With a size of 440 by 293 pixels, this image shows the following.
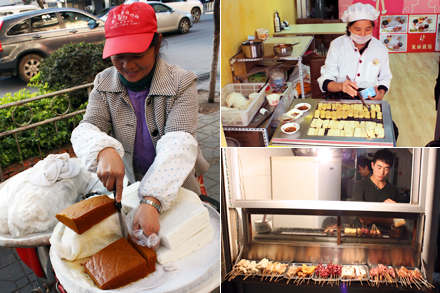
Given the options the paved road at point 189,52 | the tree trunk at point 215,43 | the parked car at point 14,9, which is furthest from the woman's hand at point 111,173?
the parked car at point 14,9

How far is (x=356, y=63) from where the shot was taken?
256 cm

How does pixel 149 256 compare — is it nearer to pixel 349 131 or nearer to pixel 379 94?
pixel 349 131

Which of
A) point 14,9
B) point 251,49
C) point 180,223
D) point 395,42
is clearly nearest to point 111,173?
point 180,223

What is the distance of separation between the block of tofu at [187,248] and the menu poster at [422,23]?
1.70 metres

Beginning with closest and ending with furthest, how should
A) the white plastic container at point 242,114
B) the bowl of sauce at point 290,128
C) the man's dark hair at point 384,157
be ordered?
the man's dark hair at point 384,157 < the bowl of sauce at point 290,128 < the white plastic container at point 242,114

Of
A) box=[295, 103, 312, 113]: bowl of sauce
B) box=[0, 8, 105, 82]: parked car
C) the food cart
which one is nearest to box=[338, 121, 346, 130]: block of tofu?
box=[295, 103, 312, 113]: bowl of sauce

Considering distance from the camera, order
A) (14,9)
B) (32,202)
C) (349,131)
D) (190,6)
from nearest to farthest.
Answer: (32,202) < (349,131) < (14,9) < (190,6)

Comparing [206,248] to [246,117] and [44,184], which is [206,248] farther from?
[246,117]

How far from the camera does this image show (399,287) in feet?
4.70

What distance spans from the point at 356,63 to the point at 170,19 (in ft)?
26.0

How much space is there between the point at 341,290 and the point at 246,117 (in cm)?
111

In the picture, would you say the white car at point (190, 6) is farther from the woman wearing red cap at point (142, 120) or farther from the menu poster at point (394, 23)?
the woman wearing red cap at point (142, 120)

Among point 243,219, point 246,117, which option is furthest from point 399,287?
point 246,117

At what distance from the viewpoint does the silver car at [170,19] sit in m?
9.25
